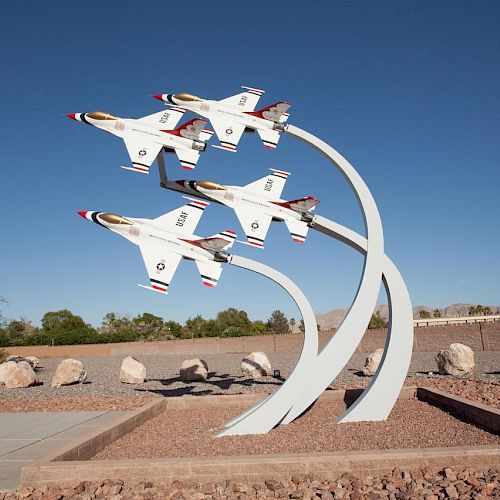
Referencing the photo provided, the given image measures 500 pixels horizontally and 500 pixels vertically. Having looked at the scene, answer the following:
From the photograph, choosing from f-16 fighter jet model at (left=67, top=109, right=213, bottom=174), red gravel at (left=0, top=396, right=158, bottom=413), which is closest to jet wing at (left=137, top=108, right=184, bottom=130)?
f-16 fighter jet model at (left=67, top=109, right=213, bottom=174)

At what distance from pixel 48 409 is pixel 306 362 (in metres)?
10.1

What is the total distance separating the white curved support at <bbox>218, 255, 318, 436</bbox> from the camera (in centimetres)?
1123

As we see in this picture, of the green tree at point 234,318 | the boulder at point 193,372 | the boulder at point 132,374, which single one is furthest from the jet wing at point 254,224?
the green tree at point 234,318

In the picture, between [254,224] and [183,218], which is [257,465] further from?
[183,218]

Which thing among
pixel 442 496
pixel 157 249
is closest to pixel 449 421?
pixel 442 496

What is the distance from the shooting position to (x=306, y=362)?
12.0 meters

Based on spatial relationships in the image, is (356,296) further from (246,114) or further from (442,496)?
(246,114)

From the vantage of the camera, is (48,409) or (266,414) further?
(48,409)

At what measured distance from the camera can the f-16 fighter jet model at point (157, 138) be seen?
1388 cm

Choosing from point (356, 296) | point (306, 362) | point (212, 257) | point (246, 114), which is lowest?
point (306, 362)

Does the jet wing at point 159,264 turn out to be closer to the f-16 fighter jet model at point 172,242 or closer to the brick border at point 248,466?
the f-16 fighter jet model at point 172,242

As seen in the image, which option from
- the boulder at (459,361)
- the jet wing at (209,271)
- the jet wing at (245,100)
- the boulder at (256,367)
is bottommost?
the boulder at (256,367)

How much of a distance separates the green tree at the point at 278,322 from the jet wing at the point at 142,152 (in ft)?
284

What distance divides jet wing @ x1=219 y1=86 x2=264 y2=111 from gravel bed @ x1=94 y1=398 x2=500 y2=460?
973cm
